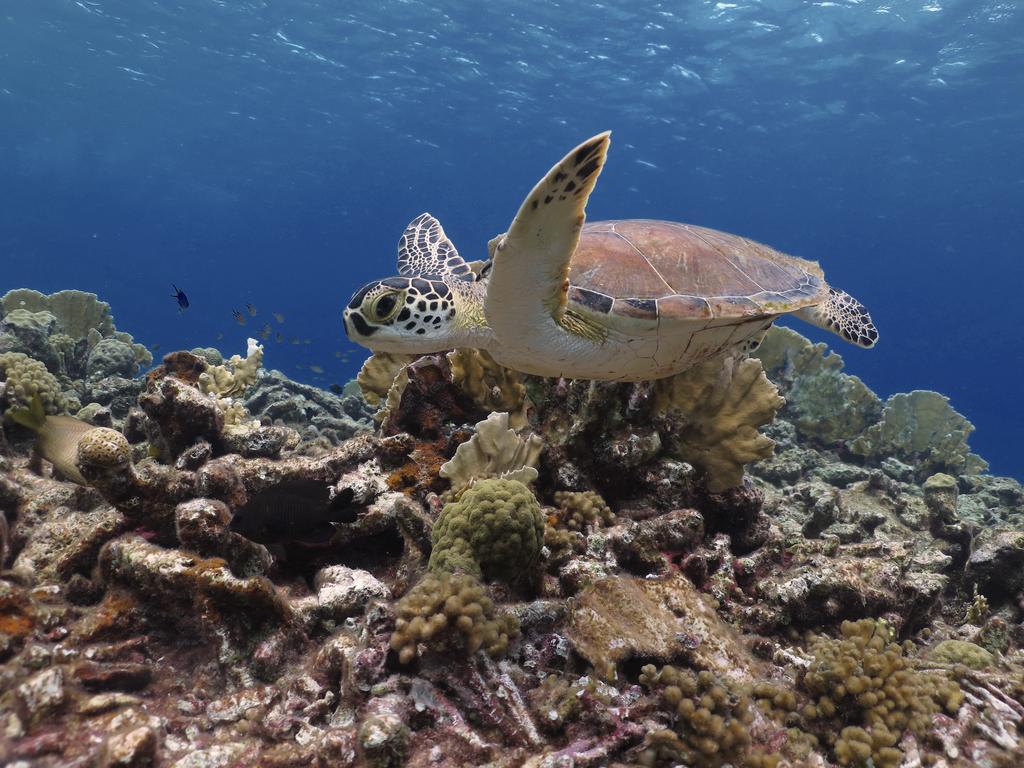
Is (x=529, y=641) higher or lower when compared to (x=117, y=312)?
lower

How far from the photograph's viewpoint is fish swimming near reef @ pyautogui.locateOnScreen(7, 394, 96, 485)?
3287 mm

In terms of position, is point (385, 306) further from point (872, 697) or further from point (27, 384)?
point (27, 384)

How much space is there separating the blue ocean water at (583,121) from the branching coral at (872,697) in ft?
36.0

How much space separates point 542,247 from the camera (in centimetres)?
254

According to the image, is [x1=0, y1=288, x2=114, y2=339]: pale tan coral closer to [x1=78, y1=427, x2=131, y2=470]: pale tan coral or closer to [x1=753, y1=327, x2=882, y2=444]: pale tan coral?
[x1=78, y1=427, x2=131, y2=470]: pale tan coral

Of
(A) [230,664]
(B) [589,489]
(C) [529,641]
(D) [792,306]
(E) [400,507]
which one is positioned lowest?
(A) [230,664]

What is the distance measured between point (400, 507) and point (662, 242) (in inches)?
93.6

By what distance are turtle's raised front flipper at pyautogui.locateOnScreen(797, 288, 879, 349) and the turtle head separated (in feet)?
9.24

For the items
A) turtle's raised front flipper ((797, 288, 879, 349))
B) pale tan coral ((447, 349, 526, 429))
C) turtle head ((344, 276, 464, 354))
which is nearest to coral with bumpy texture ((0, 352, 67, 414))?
turtle head ((344, 276, 464, 354))

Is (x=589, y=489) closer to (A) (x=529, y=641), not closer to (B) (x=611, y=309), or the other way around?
(B) (x=611, y=309)

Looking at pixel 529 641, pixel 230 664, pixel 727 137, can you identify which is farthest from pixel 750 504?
pixel 727 137

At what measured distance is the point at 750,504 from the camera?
359cm

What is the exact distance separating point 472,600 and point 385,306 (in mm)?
1601

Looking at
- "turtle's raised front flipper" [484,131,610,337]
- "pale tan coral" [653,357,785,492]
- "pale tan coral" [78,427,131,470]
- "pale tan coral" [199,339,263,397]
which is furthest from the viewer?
"pale tan coral" [199,339,263,397]
